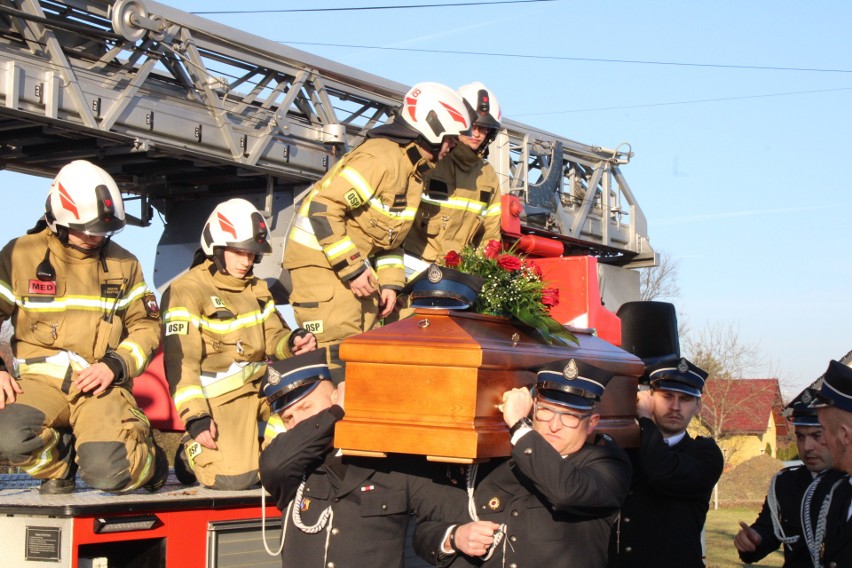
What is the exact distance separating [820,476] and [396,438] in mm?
1802

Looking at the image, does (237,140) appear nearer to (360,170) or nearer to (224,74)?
(224,74)

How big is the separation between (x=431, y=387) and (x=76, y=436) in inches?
89.3

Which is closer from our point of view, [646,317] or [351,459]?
[351,459]

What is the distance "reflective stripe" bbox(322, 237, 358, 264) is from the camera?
5.64 m

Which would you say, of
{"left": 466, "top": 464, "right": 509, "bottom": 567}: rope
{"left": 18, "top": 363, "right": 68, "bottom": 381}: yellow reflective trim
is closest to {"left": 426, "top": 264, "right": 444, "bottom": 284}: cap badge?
{"left": 466, "top": 464, "right": 509, "bottom": 567}: rope

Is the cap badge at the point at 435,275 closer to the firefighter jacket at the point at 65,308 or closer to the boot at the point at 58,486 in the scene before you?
the firefighter jacket at the point at 65,308

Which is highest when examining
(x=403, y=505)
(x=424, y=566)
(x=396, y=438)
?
(x=396, y=438)

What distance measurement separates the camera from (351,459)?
13.6ft

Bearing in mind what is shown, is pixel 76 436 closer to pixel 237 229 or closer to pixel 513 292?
pixel 237 229

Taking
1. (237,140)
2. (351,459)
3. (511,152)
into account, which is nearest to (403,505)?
(351,459)

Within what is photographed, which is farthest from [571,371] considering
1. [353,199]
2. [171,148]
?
[171,148]

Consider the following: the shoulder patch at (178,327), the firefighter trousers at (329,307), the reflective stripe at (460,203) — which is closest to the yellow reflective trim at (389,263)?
the firefighter trousers at (329,307)

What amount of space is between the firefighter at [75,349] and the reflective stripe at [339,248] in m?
1.04

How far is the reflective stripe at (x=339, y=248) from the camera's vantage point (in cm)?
564
